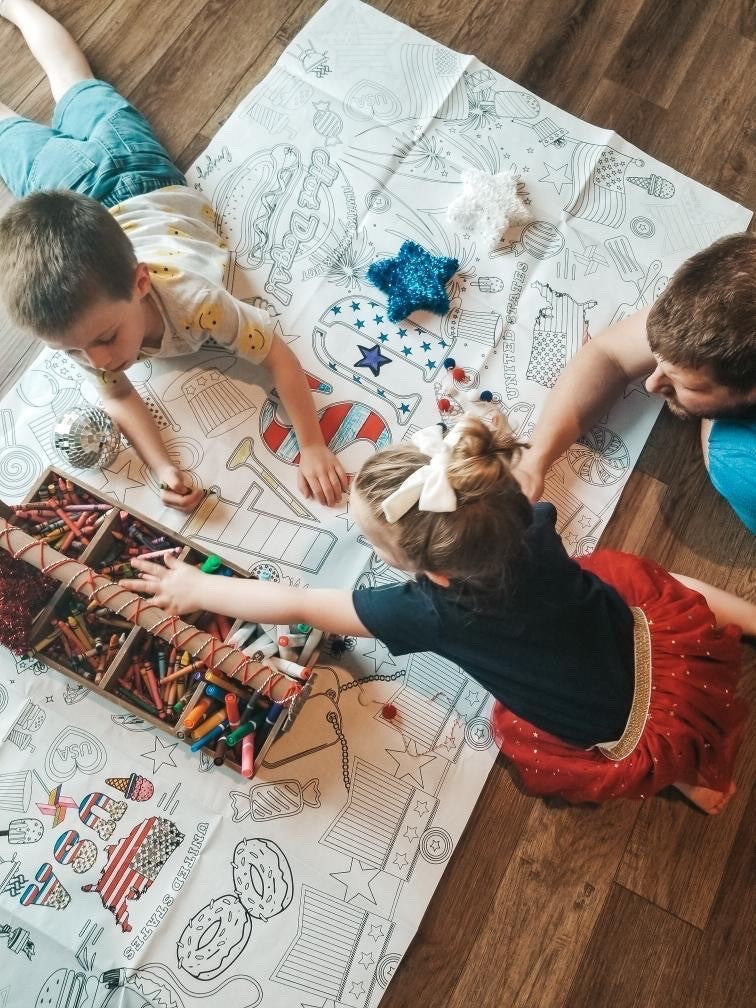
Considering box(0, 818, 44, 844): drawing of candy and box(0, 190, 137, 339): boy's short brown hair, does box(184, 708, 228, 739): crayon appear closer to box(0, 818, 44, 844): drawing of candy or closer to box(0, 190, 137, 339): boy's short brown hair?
box(0, 818, 44, 844): drawing of candy

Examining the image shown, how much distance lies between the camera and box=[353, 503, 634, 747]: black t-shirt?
68cm

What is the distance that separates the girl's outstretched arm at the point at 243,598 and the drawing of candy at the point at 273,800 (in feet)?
0.65

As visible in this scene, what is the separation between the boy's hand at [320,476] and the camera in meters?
0.91

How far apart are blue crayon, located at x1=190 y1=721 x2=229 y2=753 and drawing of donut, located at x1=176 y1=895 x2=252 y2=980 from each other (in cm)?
17

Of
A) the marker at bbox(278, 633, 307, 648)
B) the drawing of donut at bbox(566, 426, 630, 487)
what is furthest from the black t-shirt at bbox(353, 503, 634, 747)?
the drawing of donut at bbox(566, 426, 630, 487)

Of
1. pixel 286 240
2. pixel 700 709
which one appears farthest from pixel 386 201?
pixel 700 709

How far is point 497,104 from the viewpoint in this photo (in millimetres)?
1067

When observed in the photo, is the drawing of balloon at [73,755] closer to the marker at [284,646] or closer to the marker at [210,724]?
the marker at [210,724]

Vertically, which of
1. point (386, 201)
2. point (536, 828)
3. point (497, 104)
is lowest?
point (536, 828)

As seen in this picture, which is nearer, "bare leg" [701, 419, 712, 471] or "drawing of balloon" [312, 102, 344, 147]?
"bare leg" [701, 419, 712, 471]

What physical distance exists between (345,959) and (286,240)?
2.86 feet

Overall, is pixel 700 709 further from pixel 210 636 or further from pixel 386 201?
pixel 386 201

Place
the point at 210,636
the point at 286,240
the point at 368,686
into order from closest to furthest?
the point at 210,636 → the point at 368,686 → the point at 286,240

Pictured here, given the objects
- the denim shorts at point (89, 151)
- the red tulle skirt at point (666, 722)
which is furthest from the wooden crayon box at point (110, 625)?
the denim shorts at point (89, 151)
